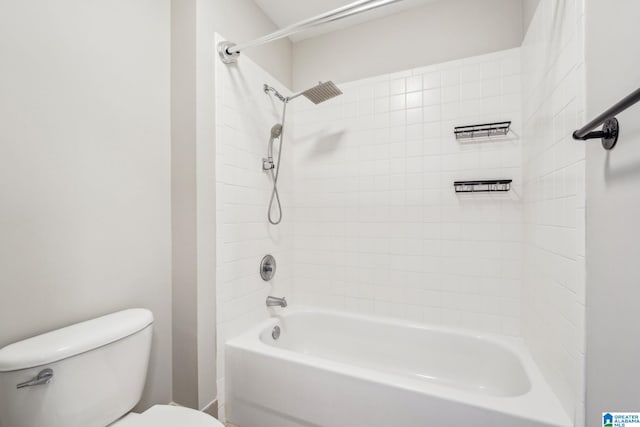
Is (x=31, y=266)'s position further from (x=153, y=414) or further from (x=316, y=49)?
(x=316, y=49)

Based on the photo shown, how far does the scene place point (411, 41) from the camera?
1971 millimetres

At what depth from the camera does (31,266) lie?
1.01m

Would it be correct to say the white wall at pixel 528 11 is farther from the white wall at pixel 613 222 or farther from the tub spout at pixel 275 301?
the tub spout at pixel 275 301

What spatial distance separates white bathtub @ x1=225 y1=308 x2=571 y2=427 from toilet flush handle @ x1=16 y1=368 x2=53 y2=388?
0.81 m

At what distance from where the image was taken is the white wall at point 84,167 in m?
0.98

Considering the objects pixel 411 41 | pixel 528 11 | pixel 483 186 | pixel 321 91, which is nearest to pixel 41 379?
pixel 321 91

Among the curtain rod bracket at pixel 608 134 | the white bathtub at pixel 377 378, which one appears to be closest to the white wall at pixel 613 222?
the curtain rod bracket at pixel 608 134

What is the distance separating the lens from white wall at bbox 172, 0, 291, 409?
1458mm

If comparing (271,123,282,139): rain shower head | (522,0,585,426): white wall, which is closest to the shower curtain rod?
(271,123,282,139): rain shower head

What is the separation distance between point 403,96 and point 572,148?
1.14m

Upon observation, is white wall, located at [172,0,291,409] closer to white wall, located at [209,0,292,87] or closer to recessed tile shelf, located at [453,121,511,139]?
white wall, located at [209,0,292,87]

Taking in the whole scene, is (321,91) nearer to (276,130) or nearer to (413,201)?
(276,130)

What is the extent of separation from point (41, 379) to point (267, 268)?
1.20 m

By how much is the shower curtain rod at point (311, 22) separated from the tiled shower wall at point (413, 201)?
78 centimetres
